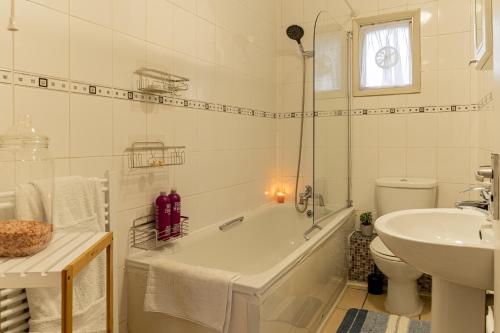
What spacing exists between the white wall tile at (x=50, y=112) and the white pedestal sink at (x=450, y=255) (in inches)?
50.1

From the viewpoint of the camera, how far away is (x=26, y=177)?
127 cm

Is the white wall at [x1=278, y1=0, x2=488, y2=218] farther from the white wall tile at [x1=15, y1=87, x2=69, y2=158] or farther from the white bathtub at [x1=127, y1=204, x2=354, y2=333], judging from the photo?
the white wall tile at [x1=15, y1=87, x2=69, y2=158]

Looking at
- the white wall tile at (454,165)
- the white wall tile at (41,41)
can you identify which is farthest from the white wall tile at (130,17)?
the white wall tile at (454,165)

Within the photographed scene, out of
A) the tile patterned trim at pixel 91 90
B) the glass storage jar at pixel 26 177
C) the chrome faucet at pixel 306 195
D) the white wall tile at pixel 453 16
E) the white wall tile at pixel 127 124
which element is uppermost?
the white wall tile at pixel 453 16

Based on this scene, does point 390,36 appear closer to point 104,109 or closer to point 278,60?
point 278,60

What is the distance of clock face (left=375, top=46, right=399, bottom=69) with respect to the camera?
117 inches

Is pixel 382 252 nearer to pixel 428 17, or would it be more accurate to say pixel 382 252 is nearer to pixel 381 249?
pixel 381 249

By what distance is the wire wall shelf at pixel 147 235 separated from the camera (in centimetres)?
183

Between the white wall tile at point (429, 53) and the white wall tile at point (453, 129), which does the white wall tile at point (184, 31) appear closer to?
the white wall tile at point (429, 53)

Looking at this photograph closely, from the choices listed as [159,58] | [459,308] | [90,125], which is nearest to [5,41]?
[90,125]

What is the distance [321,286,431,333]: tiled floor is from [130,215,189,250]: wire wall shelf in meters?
1.18

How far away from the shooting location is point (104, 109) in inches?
65.2

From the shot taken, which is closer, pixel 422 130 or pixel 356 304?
pixel 356 304

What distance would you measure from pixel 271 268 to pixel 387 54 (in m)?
2.18
